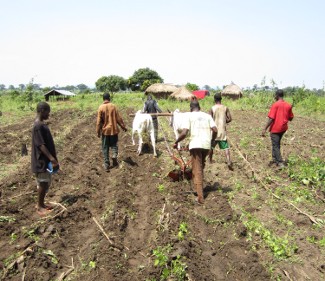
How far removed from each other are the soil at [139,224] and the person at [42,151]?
18.4 inches

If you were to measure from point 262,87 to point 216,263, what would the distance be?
23.4 m

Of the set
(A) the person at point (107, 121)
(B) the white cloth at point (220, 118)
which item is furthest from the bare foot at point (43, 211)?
(B) the white cloth at point (220, 118)

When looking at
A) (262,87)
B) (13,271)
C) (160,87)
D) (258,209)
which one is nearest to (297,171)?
(258,209)

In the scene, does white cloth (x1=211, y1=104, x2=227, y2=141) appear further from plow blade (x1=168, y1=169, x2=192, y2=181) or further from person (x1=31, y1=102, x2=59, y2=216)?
person (x1=31, y1=102, x2=59, y2=216)

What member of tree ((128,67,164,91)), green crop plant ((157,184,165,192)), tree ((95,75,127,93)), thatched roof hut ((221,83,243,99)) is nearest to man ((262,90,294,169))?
green crop plant ((157,184,165,192))

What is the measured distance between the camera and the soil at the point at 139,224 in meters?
4.21

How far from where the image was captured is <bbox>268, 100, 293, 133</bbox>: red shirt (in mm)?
8242

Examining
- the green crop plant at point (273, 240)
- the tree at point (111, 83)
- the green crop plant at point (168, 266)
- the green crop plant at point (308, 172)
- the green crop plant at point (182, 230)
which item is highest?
the green crop plant at point (168, 266)

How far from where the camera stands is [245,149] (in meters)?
10.7

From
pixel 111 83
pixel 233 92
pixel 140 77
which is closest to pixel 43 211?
pixel 233 92

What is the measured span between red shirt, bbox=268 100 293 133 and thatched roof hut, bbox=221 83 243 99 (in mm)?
28722

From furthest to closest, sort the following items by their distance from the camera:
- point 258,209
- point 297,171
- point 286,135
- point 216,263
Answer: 1. point 286,135
2. point 297,171
3. point 258,209
4. point 216,263

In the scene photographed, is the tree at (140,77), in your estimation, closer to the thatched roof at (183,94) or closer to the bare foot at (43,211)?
the thatched roof at (183,94)

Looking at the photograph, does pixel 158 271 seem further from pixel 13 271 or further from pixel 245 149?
pixel 245 149
